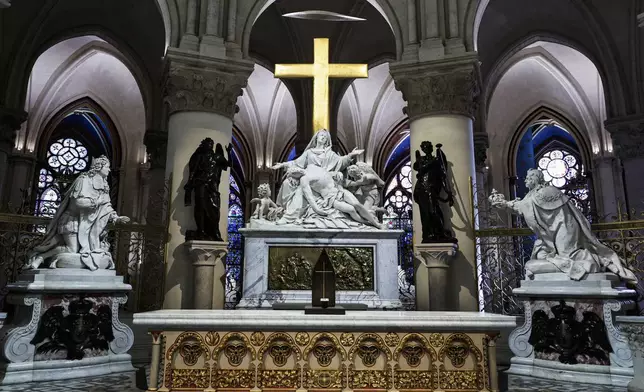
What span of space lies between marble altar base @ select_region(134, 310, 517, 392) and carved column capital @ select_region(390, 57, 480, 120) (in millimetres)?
6421

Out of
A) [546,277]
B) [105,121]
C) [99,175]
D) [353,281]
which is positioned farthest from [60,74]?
[546,277]

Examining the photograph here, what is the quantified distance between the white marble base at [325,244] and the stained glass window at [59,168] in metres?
15.4

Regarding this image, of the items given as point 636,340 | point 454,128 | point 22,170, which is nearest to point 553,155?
point 454,128

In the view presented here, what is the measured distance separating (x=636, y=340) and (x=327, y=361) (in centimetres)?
278

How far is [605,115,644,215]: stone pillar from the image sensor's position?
44.9 ft

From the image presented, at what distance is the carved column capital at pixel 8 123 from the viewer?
1320 centimetres

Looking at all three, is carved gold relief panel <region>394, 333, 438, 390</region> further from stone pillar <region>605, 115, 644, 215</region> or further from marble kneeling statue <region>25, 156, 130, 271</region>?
stone pillar <region>605, 115, 644, 215</region>

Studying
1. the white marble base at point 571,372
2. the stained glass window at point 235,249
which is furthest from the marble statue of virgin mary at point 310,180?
the stained glass window at point 235,249

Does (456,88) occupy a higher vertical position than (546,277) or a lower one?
higher

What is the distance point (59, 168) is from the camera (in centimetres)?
2183

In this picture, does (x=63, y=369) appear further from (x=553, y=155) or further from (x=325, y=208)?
(x=553, y=155)

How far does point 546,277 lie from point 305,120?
1079 centimetres

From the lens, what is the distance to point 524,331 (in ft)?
21.5

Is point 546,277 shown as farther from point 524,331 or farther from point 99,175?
point 99,175
